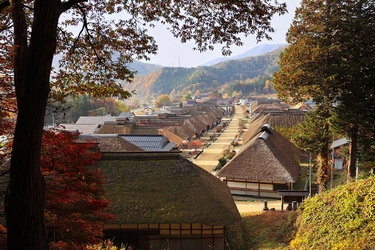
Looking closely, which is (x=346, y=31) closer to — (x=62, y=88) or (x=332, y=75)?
(x=332, y=75)

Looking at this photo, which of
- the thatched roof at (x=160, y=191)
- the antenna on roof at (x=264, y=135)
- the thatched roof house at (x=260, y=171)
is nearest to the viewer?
the thatched roof at (x=160, y=191)

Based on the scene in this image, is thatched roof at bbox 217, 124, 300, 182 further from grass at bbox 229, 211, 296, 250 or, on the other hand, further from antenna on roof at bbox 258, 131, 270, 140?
grass at bbox 229, 211, 296, 250

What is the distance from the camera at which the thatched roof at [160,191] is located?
1085 centimetres

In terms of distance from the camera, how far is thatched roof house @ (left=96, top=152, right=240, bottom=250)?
1087 centimetres

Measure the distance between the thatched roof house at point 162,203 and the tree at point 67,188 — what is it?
4.51 m

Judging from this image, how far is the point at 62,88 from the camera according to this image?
6.18 m

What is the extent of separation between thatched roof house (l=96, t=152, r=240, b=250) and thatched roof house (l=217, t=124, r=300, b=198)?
31.2 feet

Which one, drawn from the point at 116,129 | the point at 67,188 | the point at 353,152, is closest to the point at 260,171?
the point at 353,152

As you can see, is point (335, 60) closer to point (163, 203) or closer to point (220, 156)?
point (163, 203)

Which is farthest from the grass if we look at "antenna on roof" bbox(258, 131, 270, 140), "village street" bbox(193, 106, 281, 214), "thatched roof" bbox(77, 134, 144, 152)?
"thatched roof" bbox(77, 134, 144, 152)

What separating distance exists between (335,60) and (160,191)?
10.8m

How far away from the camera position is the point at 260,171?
2155 cm

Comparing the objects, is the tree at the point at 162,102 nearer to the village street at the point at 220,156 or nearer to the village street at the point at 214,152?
A: the village street at the point at 220,156

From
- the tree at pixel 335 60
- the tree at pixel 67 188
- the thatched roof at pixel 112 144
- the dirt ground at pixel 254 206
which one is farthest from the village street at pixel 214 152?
the tree at pixel 67 188
